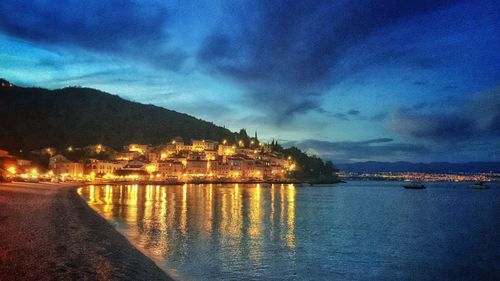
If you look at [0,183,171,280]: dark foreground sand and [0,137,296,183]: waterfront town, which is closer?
[0,183,171,280]: dark foreground sand

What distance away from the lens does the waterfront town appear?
5182 inches

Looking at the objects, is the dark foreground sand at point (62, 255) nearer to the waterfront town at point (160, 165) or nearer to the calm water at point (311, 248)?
the calm water at point (311, 248)

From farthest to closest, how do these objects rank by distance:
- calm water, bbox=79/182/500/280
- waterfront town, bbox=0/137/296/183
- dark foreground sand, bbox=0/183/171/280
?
waterfront town, bbox=0/137/296/183
calm water, bbox=79/182/500/280
dark foreground sand, bbox=0/183/171/280

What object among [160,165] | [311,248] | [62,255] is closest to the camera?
[62,255]

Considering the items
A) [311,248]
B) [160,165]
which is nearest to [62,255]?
[311,248]

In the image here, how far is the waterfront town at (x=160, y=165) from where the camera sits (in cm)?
13162

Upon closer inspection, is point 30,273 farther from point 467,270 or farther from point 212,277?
point 467,270

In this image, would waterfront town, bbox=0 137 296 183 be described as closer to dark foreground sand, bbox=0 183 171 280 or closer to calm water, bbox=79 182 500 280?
calm water, bbox=79 182 500 280

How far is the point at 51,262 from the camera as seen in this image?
12844 millimetres

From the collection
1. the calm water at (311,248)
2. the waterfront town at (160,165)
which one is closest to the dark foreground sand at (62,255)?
the calm water at (311,248)

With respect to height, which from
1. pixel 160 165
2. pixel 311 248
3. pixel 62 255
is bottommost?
pixel 311 248

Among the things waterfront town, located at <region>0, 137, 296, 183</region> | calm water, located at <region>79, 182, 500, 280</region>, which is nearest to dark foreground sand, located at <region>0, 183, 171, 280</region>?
calm water, located at <region>79, 182, 500, 280</region>

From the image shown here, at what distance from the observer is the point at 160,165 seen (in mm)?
157375

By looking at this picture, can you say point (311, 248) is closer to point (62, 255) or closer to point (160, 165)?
point (62, 255)
